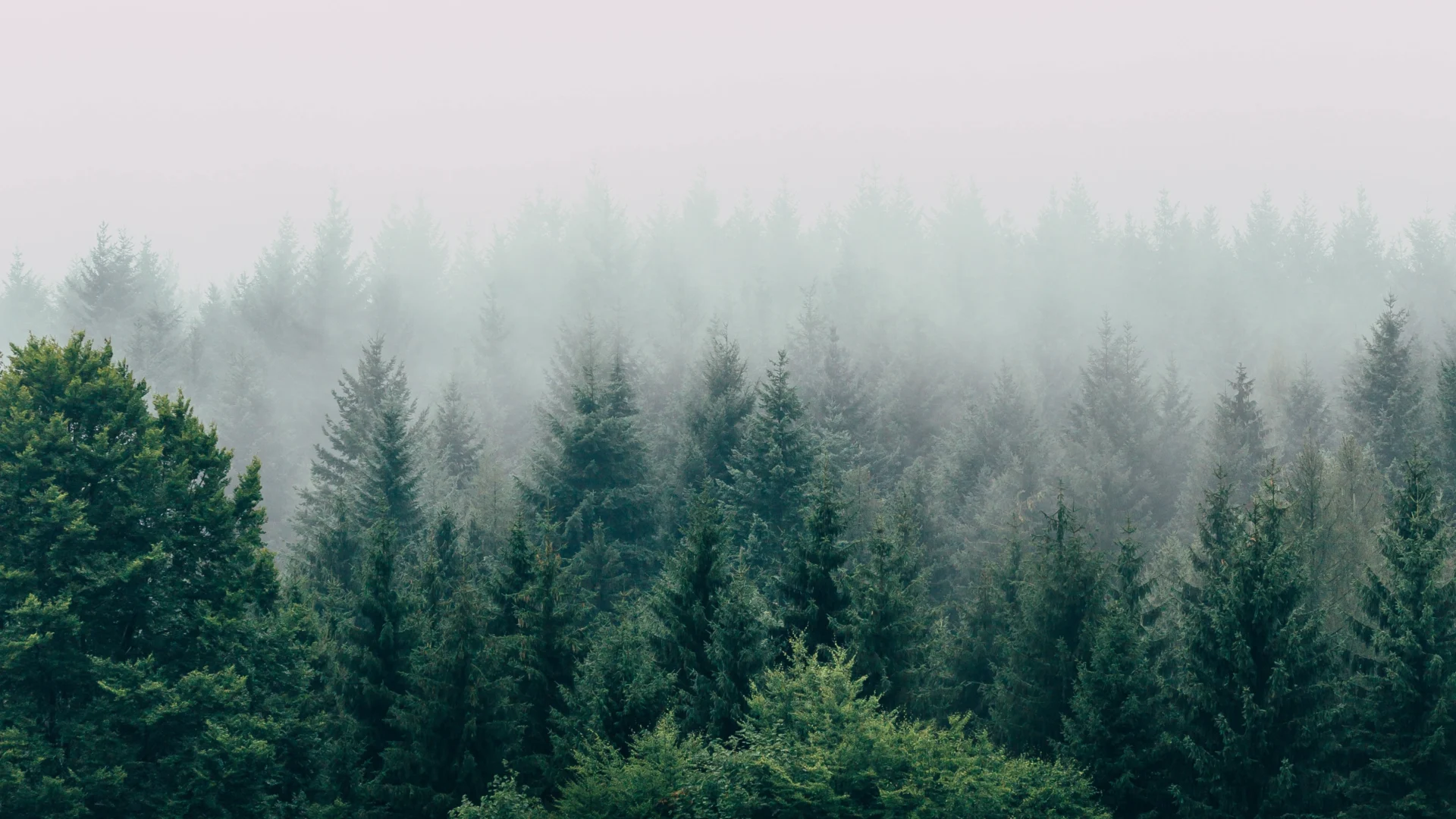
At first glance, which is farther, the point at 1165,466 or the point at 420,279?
the point at 420,279

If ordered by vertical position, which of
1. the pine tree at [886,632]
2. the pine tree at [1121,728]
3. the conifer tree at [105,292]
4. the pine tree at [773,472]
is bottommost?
the pine tree at [1121,728]

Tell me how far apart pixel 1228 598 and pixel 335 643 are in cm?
2638

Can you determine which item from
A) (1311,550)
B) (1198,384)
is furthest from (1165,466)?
(1198,384)

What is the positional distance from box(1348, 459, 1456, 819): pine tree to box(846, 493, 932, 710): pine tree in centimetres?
1187

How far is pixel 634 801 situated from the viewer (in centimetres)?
2555

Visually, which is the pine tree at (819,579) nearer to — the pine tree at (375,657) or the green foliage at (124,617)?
the pine tree at (375,657)

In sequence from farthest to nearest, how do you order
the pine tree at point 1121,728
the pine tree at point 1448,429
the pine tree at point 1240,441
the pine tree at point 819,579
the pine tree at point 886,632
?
the pine tree at point 1240,441 < the pine tree at point 1448,429 < the pine tree at point 819,579 < the pine tree at point 886,632 < the pine tree at point 1121,728

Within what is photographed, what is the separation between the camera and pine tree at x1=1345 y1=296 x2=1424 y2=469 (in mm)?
54125

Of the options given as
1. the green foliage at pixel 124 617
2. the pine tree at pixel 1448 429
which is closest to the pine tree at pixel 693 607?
the green foliage at pixel 124 617

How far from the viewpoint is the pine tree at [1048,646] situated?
33.5 meters

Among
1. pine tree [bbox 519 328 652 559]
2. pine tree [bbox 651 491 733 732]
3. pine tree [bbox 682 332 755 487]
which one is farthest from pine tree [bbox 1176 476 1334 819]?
pine tree [bbox 519 328 652 559]

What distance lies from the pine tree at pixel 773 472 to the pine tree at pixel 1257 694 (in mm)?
18185

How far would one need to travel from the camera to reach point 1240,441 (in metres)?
54.9

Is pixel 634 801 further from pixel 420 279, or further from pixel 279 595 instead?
pixel 420 279
